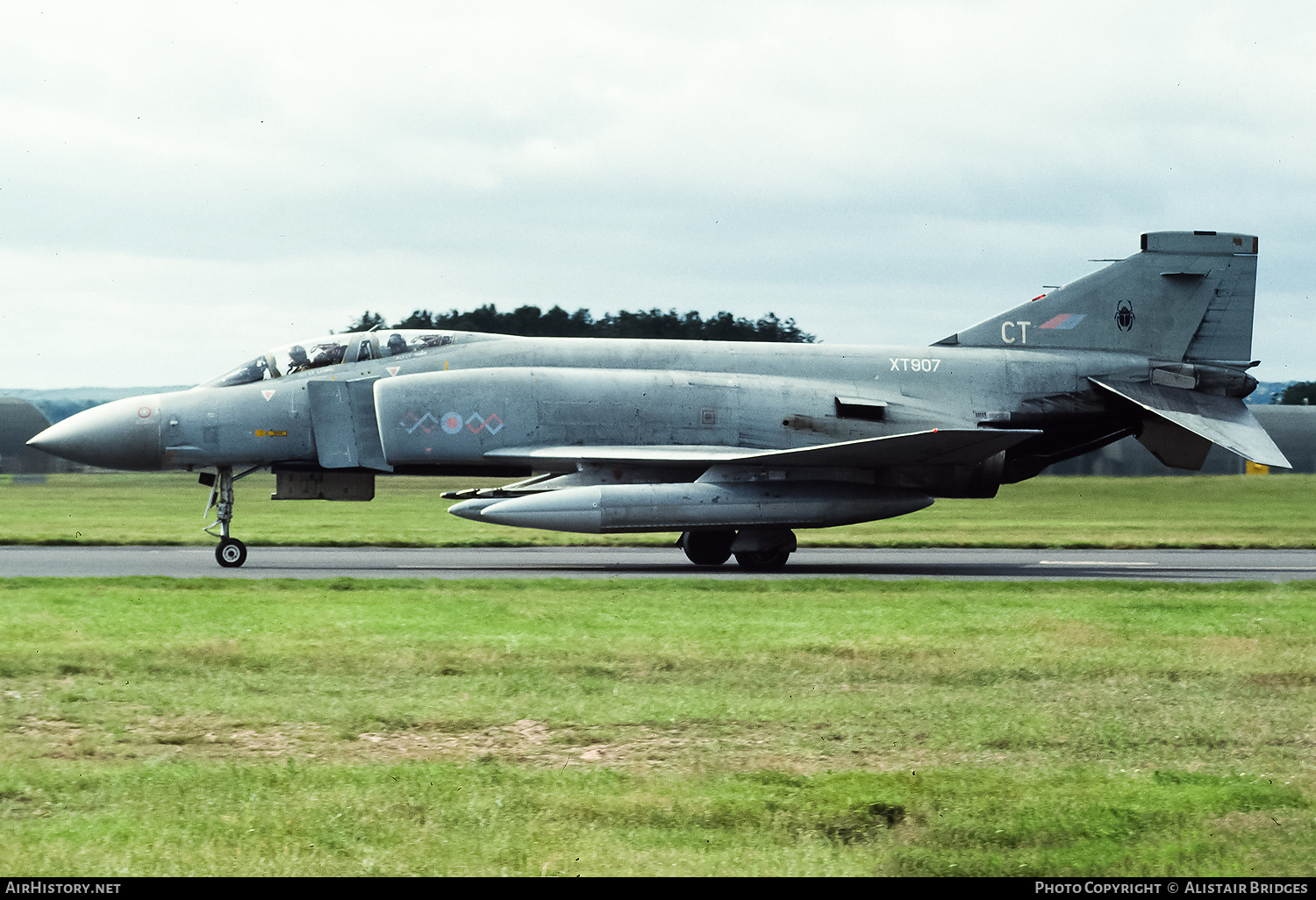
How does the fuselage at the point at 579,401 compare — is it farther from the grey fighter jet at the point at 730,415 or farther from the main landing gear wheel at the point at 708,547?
the main landing gear wheel at the point at 708,547

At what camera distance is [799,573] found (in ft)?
52.4

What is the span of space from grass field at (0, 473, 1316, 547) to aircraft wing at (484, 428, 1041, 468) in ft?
16.8

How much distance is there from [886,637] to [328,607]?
500 centimetres

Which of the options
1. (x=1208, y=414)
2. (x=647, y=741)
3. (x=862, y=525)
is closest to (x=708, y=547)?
(x=1208, y=414)

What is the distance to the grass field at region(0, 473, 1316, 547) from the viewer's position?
73.1ft

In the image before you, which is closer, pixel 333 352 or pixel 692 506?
pixel 692 506

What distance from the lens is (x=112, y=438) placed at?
16219mm

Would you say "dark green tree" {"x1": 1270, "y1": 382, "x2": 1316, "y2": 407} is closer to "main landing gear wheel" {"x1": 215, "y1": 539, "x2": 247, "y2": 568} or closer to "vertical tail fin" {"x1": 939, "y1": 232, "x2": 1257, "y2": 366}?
"vertical tail fin" {"x1": 939, "y1": 232, "x2": 1257, "y2": 366}

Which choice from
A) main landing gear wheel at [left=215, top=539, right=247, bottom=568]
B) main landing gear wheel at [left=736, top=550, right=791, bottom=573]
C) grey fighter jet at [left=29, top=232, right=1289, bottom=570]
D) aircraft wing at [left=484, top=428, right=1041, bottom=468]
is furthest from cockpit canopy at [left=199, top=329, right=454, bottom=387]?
main landing gear wheel at [left=736, top=550, right=791, bottom=573]

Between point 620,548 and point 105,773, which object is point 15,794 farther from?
point 620,548

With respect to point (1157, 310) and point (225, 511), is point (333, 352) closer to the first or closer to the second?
point (225, 511)

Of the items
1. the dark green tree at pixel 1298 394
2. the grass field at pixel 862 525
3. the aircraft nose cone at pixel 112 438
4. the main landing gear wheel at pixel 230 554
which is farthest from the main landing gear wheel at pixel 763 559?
the dark green tree at pixel 1298 394

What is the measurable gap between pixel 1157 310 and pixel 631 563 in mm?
9196

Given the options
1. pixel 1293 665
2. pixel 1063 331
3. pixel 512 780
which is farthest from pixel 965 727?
pixel 1063 331
